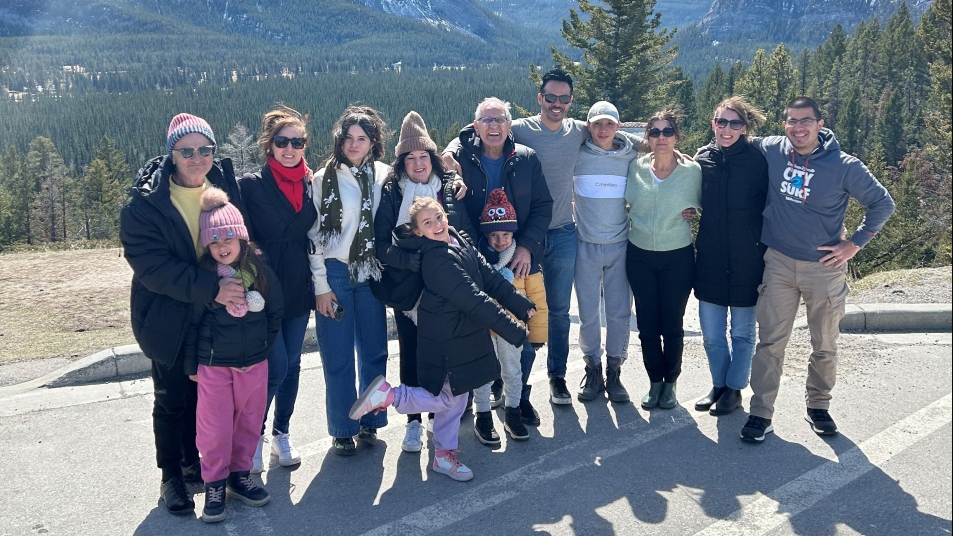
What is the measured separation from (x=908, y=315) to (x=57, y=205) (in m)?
72.3

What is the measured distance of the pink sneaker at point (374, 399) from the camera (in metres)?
4.32

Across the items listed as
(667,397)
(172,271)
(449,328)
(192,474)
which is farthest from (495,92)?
(172,271)

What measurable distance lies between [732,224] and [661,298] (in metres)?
0.69

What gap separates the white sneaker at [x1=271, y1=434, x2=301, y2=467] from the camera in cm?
449

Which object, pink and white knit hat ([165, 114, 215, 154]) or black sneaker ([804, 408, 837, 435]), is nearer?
pink and white knit hat ([165, 114, 215, 154])

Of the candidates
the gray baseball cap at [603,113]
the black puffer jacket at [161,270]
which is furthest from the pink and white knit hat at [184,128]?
the gray baseball cap at [603,113]

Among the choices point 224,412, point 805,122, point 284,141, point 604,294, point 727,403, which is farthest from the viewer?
point 604,294

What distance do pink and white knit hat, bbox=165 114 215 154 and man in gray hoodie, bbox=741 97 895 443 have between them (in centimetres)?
328

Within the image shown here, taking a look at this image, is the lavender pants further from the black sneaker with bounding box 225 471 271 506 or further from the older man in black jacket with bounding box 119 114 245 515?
the older man in black jacket with bounding box 119 114 245 515

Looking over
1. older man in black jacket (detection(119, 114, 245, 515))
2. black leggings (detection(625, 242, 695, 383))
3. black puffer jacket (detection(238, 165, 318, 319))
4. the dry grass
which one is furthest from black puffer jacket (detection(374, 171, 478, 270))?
the dry grass

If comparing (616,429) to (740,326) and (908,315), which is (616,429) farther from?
(908,315)

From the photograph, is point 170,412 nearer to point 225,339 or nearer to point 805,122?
point 225,339

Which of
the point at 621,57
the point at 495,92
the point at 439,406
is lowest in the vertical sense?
the point at 439,406

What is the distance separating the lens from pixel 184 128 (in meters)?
3.93
